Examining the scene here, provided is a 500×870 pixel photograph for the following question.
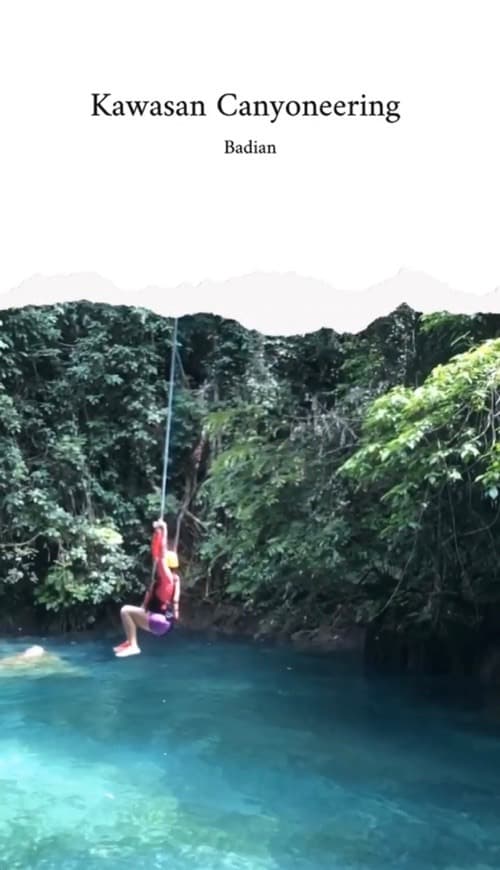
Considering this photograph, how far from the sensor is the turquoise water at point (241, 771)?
361 centimetres

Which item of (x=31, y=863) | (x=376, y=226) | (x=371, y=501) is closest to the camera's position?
(x=376, y=226)

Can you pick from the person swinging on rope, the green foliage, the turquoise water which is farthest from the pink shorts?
the green foliage

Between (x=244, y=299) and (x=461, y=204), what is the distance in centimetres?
68

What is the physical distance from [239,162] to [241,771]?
11.6 feet

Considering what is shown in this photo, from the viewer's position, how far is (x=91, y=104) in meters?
1.84

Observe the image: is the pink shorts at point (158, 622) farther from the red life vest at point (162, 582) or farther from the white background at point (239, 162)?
the white background at point (239, 162)

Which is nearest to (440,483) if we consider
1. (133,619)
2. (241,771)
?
(133,619)

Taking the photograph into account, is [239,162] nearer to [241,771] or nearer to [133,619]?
[133,619]

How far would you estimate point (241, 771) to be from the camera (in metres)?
4.58

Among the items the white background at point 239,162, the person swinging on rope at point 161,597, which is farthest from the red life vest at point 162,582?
the white background at point 239,162

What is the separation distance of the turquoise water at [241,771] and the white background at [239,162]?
8.06 feet

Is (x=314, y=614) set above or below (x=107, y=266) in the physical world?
below

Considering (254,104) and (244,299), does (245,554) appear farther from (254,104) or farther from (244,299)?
(254,104)

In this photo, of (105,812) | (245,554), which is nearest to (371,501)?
(245,554)
